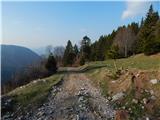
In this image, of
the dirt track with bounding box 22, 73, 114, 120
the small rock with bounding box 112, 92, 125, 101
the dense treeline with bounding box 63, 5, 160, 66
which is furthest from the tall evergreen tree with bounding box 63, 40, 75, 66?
the small rock with bounding box 112, 92, 125, 101

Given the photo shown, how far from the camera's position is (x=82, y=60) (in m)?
72.8

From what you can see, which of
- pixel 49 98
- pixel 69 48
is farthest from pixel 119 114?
pixel 69 48

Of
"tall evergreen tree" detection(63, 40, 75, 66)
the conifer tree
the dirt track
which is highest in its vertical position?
"tall evergreen tree" detection(63, 40, 75, 66)

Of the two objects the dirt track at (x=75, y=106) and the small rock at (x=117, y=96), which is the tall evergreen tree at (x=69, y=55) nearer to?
the dirt track at (x=75, y=106)

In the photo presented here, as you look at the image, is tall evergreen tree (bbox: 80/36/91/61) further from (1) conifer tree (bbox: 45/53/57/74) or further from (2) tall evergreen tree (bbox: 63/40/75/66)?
(1) conifer tree (bbox: 45/53/57/74)

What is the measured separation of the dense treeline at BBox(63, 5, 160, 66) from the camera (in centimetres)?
4963

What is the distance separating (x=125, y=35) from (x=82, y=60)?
12686 millimetres

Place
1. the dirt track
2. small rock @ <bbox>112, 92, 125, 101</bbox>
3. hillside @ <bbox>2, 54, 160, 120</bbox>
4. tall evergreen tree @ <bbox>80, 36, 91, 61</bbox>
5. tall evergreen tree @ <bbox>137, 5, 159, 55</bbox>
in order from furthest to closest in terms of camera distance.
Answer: tall evergreen tree @ <bbox>80, 36, 91, 61</bbox> < tall evergreen tree @ <bbox>137, 5, 159, 55</bbox> < small rock @ <bbox>112, 92, 125, 101</bbox> < hillside @ <bbox>2, 54, 160, 120</bbox> < the dirt track

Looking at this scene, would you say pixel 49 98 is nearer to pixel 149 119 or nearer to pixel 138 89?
pixel 138 89

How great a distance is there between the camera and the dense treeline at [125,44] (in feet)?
163

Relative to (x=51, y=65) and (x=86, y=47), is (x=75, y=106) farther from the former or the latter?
(x=86, y=47)

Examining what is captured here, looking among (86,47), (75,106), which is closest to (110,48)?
(86,47)

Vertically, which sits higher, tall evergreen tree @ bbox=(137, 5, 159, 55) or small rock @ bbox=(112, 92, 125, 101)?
tall evergreen tree @ bbox=(137, 5, 159, 55)

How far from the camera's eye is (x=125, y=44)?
68375mm
